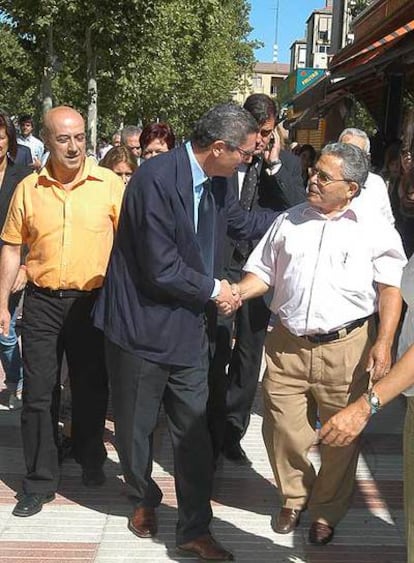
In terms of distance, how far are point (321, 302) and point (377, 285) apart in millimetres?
281

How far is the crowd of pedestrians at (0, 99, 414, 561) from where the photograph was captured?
10.6 ft

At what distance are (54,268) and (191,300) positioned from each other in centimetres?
86

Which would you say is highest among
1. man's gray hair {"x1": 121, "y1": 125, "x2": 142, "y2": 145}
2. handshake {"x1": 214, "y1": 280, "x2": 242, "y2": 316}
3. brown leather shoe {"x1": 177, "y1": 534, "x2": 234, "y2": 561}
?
man's gray hair {"x1": 121, "y1": 125, "x2": 142, "y2": 145}

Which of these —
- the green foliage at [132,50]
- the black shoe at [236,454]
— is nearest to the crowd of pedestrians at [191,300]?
the black shoe at [236,454]

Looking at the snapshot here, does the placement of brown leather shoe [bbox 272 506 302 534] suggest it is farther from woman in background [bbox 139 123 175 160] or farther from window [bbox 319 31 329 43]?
window [bbox 319 31 329 43]

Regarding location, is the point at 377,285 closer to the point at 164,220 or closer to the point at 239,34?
the point at 164,220

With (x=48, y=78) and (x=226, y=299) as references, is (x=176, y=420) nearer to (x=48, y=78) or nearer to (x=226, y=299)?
(x=226, y=299)

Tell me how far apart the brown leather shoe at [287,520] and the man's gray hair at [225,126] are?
179 centimetres

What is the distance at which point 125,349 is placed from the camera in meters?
3.34

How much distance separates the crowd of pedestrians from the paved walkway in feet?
0.27

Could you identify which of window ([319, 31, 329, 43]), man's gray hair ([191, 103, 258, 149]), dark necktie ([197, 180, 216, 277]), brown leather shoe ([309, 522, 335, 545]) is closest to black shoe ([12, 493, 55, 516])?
brown leather shoe ([309, 522, 335, 545])

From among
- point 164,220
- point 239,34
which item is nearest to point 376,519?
point 164,220

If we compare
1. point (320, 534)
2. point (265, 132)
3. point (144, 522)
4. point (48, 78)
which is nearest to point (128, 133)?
point (265, 132)

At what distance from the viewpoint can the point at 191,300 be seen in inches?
127
